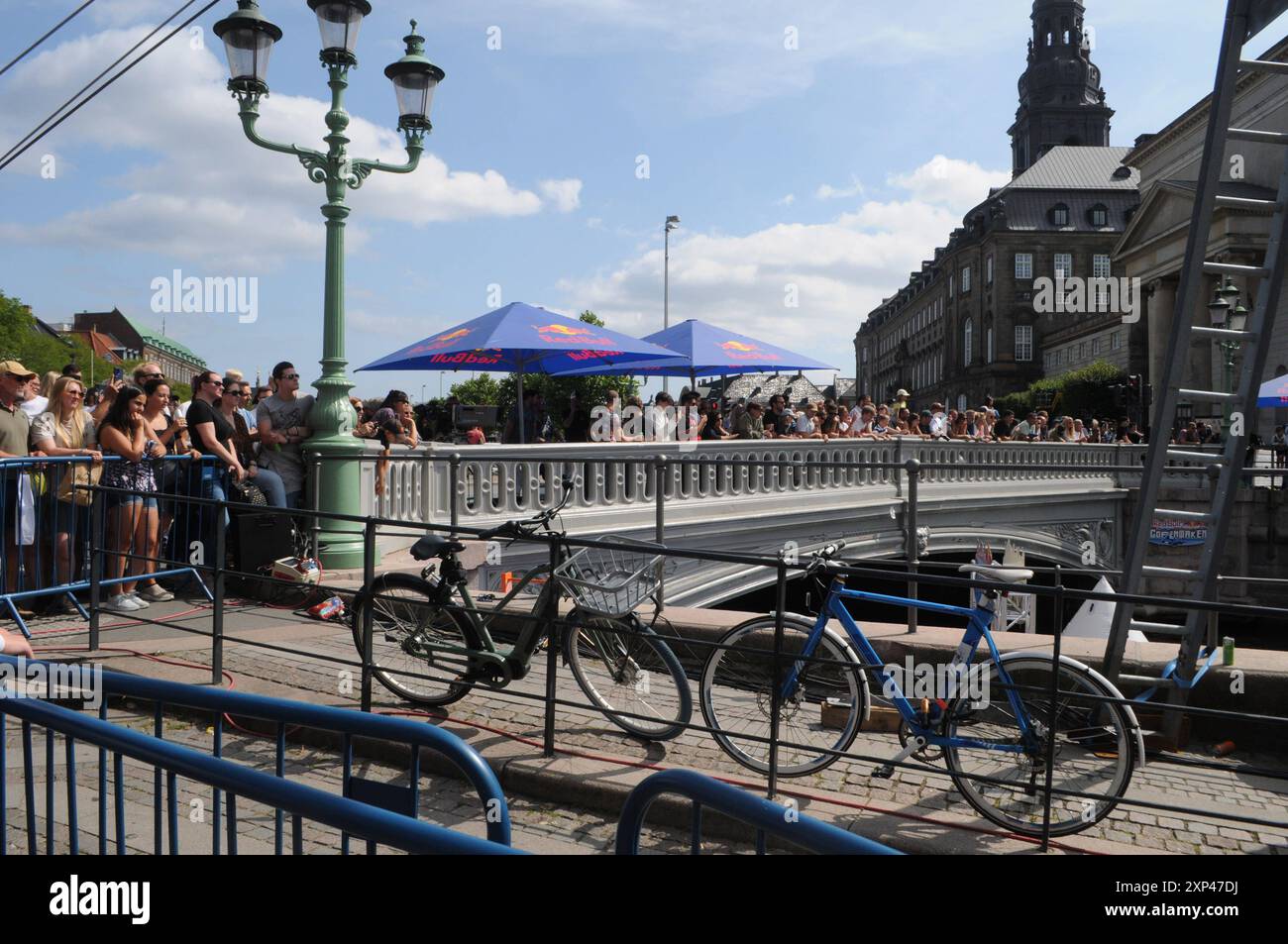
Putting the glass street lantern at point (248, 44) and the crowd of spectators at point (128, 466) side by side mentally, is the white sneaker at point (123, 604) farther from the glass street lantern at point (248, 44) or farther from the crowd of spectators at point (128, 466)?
the glass street lantern at point (248, 44)

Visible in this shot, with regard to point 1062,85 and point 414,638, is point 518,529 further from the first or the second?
point 1062,85

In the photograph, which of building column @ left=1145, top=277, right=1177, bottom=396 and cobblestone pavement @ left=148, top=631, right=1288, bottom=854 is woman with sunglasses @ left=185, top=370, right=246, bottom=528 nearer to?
cobblestone pavement @ left=148, top=631, right=1288, bottom=854

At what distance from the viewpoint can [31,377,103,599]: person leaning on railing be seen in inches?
320

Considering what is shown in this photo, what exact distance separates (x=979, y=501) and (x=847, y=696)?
17.9 metres

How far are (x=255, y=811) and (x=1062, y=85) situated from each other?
118 meters

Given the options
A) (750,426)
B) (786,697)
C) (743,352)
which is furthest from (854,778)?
(743,352)

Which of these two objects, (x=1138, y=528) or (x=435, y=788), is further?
(x=1138, y=528)

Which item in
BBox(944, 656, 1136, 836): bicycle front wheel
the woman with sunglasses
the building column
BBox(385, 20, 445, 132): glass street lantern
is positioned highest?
the building column

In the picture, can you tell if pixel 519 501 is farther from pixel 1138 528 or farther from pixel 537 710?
pixel 1138 528

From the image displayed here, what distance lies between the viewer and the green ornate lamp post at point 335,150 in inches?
385

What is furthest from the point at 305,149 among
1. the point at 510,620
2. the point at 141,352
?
the point at 141,352

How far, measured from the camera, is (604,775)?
16.9ft

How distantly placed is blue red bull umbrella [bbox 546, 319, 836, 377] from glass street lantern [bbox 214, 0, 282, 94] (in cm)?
908

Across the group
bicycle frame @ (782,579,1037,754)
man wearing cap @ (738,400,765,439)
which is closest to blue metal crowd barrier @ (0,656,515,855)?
bicycle frame @ (782,579,1037,754)
